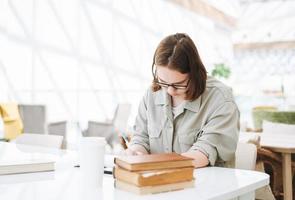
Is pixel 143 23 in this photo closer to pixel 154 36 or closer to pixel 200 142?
pixel 154 36

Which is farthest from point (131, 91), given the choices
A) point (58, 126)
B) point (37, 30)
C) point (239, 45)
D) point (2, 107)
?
point (239, 45)

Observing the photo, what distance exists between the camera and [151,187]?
111 centimetres

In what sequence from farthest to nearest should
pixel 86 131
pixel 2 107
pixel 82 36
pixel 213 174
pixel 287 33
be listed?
pixel 287 33
pixel 82 36
pixel 86 131
pixel 2 107
pixel 213 174

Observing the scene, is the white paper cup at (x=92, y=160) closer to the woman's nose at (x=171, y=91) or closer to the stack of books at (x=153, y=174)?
the stack of books at (x=153, y=174)

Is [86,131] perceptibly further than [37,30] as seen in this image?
No

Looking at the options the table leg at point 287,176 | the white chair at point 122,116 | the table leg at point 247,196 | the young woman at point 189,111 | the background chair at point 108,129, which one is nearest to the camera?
the table leg at point 247,196

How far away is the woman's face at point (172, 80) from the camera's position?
1.74m

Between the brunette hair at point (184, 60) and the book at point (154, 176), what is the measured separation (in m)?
0.63

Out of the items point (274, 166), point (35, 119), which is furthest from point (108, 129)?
point (274, 166)

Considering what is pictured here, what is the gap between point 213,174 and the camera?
1453mm

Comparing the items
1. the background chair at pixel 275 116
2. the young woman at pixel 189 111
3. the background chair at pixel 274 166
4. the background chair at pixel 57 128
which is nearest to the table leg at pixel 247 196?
the young woman at pixel 189 111

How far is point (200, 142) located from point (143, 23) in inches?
318

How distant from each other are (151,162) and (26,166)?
595mm

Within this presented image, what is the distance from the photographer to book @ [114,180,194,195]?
43.4 inches
